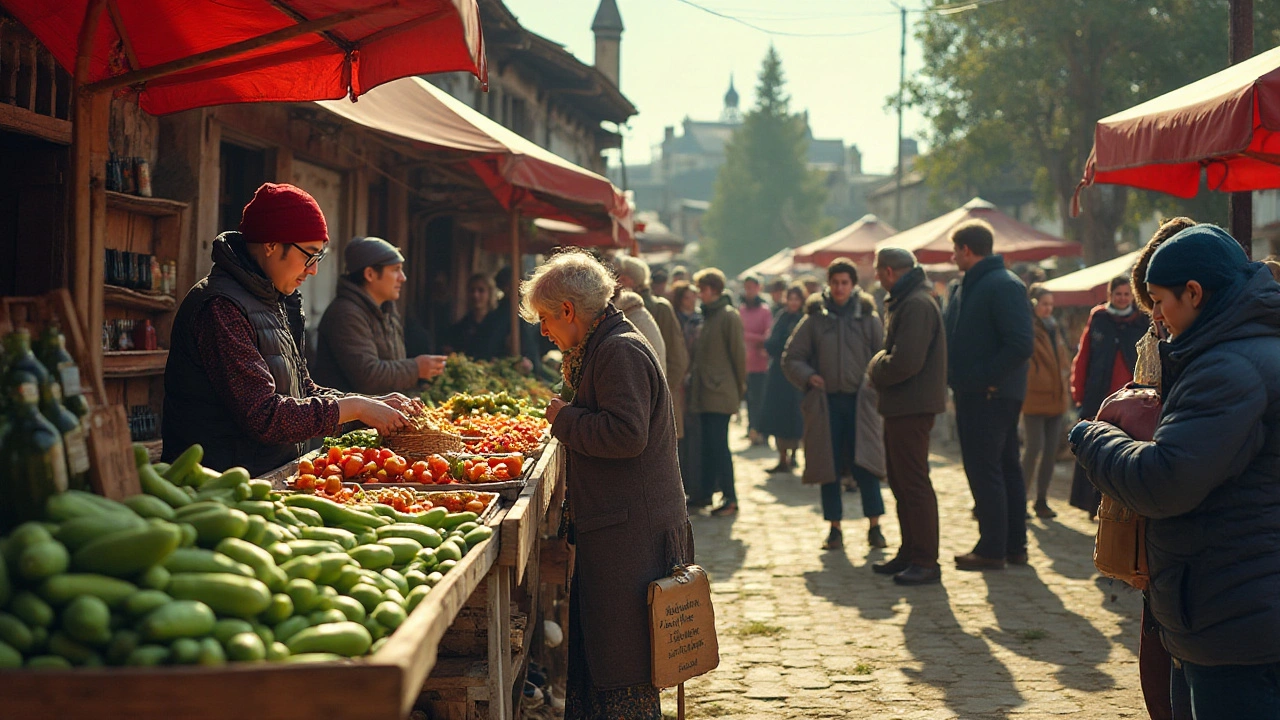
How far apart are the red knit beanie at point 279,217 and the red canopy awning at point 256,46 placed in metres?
0.46

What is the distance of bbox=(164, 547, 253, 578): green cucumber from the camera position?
232cm

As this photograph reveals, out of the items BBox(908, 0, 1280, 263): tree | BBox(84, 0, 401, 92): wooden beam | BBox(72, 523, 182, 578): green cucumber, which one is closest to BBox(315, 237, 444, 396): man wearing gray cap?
BBox(84, 0, 401, 92): wooden beam

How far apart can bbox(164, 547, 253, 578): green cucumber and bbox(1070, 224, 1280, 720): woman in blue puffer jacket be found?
236 centimetres

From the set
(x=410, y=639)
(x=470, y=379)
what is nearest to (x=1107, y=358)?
(x=470, y=379)

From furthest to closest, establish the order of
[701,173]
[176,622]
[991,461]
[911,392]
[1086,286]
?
[701,173]
[1086,286]
[991,461]
[911,392]
[176,622]

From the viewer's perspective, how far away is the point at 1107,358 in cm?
861

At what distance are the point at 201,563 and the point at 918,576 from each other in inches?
234

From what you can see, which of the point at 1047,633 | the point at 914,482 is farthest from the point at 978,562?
the point at 1047,633

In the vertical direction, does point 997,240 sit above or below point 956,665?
above

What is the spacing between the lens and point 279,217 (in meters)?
3.98

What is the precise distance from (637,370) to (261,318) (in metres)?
1.30

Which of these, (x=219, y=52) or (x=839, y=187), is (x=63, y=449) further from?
(x=839, y=187)

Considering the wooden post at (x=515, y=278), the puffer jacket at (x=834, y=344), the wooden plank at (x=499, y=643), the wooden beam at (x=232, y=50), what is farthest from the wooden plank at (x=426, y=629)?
the puffer jacket at (x=834, y=344)

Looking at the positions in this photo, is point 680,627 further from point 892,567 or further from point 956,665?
point 892,567
